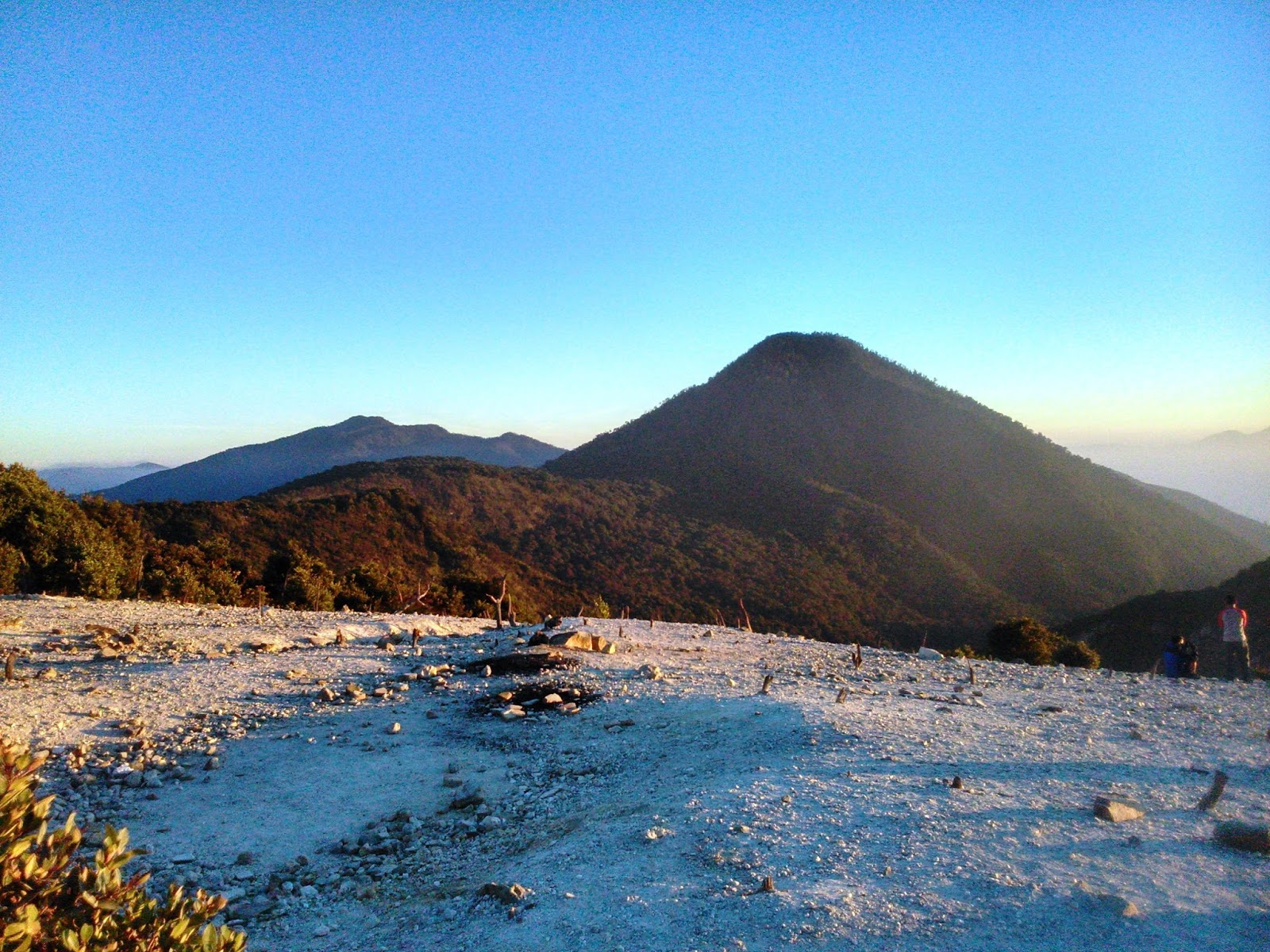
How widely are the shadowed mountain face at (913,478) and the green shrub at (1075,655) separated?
111 feet

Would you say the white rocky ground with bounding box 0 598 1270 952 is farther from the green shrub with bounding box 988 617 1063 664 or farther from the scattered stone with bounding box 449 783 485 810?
the green shrub with bounding box 988 617 1063 664

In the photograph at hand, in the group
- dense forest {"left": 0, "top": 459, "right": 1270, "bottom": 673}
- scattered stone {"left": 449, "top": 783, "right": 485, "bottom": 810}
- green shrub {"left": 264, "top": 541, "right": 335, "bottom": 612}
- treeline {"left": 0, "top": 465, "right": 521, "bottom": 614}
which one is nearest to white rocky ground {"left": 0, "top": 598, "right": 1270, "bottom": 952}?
scattered stone {"left": 449, "top": 783, "right": 485, "bottom": 810}

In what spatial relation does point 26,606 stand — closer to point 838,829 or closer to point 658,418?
point 838,829

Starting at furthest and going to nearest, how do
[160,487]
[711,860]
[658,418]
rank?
[658,418]
[160,487]
[711,860]

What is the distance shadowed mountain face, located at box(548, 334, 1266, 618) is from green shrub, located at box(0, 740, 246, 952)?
2126 inches

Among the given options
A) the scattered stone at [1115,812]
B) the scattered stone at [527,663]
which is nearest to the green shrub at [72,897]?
the scattered stone at [1115,812]

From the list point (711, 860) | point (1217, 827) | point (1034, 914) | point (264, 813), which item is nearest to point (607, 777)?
point (711, 860)

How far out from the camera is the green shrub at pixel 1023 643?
Result: 17766 millimetres

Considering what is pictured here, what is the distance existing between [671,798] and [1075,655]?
16.7 meters

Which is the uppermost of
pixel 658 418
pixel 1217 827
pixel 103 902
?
pixel 658 418

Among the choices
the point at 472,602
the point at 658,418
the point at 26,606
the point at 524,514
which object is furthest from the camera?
the point at 658,418

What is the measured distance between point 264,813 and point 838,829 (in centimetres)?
434

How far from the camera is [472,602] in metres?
22.9

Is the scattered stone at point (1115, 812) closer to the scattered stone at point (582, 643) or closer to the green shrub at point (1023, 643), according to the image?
the scattered stone at point (582, 643)
